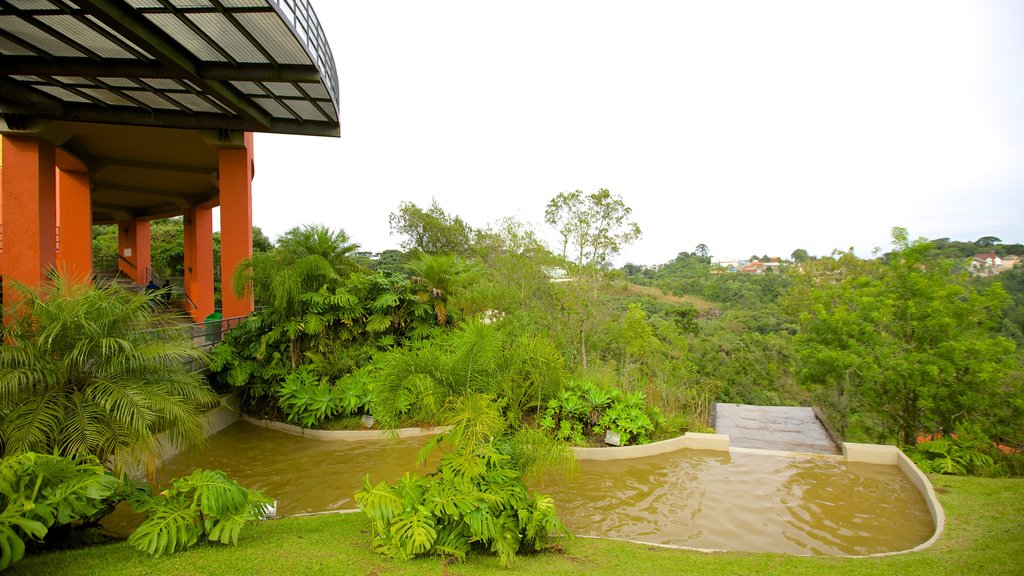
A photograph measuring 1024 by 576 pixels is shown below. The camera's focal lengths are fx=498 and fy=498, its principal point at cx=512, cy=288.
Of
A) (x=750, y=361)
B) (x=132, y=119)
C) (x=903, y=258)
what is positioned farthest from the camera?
(x=750, y=361)

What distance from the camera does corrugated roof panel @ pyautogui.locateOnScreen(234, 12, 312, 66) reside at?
6.82m

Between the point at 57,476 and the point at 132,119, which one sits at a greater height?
the point at 132,119

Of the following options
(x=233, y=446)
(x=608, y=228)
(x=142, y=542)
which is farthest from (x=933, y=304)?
(x=233, y=446)

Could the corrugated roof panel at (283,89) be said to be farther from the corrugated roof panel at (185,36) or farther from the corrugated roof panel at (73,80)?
Result: the corrugated roof panel at (73,80)

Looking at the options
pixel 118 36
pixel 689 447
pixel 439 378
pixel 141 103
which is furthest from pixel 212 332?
pixel 689 447

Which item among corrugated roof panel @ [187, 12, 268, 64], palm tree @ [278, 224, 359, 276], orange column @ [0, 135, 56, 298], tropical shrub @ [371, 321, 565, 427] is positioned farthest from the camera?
orange column @ [0, 135, 56, 298]

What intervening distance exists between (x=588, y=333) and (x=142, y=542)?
43.8 ft

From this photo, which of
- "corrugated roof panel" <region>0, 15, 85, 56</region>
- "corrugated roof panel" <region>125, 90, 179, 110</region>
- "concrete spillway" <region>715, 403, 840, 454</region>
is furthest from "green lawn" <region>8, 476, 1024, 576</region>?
"corrugated roof panel" <region>125, 90, 179, 110</region>

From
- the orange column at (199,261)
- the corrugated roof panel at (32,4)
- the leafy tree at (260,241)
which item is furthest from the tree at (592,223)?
the leafy tree at (260,241)

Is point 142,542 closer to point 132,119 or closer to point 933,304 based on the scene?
point 132,119

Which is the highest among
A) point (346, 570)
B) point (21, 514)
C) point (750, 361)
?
point (21, 514)

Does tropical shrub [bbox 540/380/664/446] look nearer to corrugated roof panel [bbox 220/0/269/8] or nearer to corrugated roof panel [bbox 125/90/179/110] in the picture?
corrugated roof panel [bbox 220/0/269/8]

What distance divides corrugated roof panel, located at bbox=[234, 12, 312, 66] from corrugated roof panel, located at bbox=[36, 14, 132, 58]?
2127mm

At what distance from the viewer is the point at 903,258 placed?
966cm
